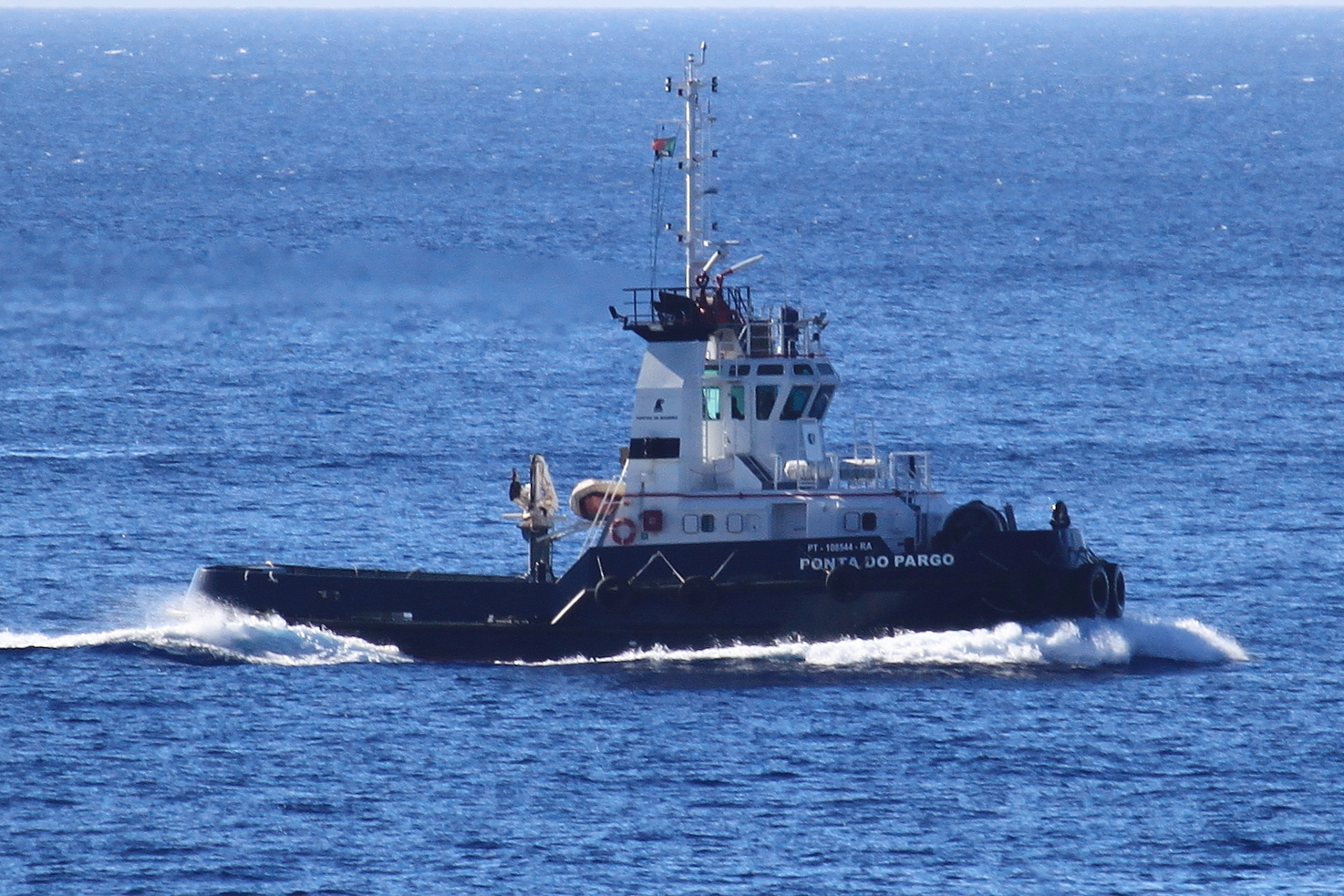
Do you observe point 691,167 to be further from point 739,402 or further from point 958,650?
point 958,650

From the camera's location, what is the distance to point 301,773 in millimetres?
43562

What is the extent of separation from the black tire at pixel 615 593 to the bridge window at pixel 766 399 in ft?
13.4

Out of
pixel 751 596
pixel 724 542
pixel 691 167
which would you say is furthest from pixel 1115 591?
pixel 691 167

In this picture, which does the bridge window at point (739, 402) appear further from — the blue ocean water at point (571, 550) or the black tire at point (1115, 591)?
the black tire at point (1115, 591)

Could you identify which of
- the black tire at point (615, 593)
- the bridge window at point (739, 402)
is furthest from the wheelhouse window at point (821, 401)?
the black tire at point (615, 593)

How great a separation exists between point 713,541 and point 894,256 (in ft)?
212

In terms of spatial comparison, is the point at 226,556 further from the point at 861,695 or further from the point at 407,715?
the point at 861,695

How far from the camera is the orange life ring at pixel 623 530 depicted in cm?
4988

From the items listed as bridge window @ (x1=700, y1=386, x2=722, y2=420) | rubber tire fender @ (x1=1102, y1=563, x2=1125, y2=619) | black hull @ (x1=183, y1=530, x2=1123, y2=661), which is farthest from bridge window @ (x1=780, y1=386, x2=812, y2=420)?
rubber tire fender @ (x1=1102, y1=563, x2=1125, y2=619)

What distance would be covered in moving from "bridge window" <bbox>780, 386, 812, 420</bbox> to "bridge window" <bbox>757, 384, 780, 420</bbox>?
0.23 meters

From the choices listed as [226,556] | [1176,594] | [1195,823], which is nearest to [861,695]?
[1195,823]

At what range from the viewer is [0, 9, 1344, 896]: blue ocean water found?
4047cm

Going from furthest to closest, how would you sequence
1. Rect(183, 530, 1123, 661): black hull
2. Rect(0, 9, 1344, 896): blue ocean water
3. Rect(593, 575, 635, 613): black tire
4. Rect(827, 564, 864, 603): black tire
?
1. Rect(593, 575, 635, 613): black tire
2. Rect(183, 530, 1123, 661): black hull
3. Rect(827, 564, 864, 603): black tire
4. Rect(0, 9, 1344, 896): blue ocean water

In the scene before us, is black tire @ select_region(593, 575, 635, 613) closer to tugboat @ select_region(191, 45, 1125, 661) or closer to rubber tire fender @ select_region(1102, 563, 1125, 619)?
tugboat @ select_region(191, 45, 1125, 661)
